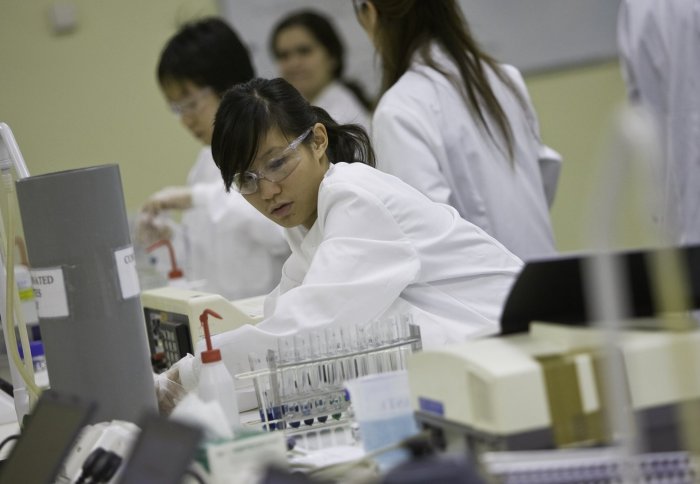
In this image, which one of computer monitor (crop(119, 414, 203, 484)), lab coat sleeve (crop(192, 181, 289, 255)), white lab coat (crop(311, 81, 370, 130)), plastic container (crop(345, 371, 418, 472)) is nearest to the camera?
computer monitor (crop(119, 414, 203, 484))

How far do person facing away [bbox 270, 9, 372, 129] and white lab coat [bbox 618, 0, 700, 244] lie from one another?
161 cm

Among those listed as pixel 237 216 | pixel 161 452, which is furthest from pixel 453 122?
pixel 161 452

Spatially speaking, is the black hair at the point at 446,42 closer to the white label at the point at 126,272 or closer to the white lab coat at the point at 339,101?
the white label at the point at 126,272

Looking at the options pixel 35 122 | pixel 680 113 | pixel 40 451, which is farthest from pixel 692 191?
pixel 35 122

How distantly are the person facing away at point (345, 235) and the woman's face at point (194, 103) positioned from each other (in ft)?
3.98

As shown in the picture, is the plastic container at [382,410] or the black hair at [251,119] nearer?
the plastic container at [382,410]

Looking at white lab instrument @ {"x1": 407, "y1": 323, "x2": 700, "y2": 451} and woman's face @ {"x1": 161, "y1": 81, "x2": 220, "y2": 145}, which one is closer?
white lab instrument @ {"x1": 407, "y1": 323, "x2": 700, "y2": 451}

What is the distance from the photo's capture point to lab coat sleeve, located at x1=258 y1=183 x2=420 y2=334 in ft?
5.55

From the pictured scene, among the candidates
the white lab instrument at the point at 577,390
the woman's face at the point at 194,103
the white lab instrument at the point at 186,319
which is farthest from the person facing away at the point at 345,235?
the woman's face at the point at 194,103

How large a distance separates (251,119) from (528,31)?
9.87 feet

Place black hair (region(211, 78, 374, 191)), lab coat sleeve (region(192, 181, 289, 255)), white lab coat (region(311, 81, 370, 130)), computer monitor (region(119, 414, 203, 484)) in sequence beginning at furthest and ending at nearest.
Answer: white lab coat (region(311, 81, 370, 130)) < lab coat sleeve (region(192, 181, 289, 255)) < black hair (region(211, 78, 374, 191)) < computer monitor (region(119, 414, 203, 484))

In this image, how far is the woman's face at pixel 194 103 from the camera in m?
3.25

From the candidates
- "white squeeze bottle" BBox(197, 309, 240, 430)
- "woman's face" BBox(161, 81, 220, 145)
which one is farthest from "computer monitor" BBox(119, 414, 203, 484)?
"woman's face" BBox(161, 81, 220, 145)

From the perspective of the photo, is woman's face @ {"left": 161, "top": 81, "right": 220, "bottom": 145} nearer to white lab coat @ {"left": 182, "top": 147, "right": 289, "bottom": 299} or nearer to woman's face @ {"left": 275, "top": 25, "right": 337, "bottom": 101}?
white lab coat @ {"left": 182, "top": 147, "right": 289, "bottom": 299}
